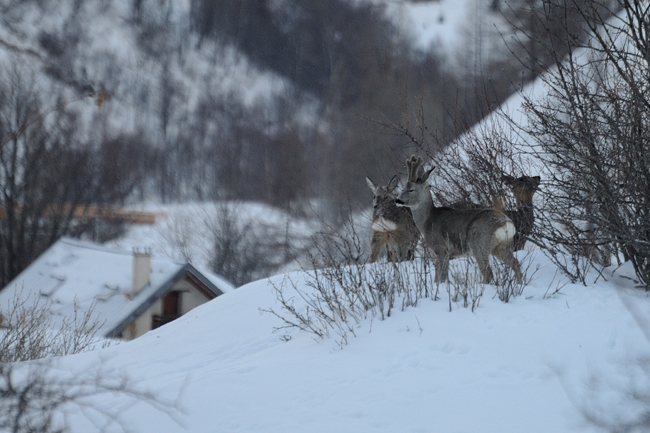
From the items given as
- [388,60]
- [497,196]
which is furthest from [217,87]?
[497,196]

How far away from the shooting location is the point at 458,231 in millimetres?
6973

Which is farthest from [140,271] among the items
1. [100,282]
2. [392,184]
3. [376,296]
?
[376,296]

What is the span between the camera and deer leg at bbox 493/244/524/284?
6.59m

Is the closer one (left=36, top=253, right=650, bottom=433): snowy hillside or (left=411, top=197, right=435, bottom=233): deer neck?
(left=36, top=253, right=650, bottom=433): snowy hillside

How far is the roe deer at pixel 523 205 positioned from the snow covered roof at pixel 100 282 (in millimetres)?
13297

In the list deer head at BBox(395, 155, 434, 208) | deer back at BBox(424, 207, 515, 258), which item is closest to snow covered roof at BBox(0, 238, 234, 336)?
deer head at BBox(395, 155, 434, 208)

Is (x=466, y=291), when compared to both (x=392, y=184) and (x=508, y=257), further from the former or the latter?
(x=392, y=184)

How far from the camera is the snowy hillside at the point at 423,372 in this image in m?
4.08

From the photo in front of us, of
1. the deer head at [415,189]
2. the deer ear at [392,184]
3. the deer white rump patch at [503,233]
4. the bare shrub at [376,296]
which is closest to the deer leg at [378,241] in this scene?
the deer ear at [392,184]

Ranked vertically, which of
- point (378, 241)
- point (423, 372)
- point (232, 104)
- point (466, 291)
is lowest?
point (423, 372)

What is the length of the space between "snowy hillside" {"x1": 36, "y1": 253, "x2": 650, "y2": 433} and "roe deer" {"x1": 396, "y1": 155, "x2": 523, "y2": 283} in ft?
1.45

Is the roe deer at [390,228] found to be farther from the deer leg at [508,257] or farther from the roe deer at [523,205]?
the deer leg at [508,257]

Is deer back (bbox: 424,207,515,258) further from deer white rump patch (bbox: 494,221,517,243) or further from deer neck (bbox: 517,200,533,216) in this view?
deer neck (bbox: 517,200,533,216)

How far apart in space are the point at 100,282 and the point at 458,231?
17046 mm
